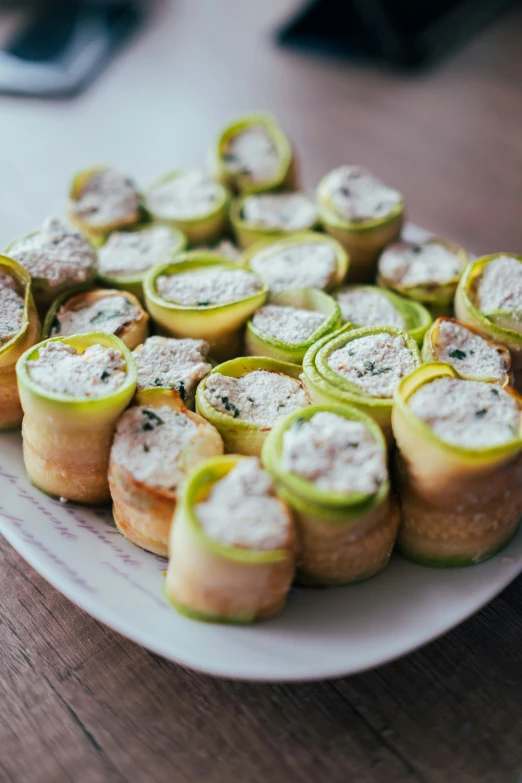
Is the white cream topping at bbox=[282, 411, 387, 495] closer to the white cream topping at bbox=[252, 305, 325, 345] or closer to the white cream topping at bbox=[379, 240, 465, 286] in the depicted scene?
the white cream topping at bbox=[252, 305, 325, 345]

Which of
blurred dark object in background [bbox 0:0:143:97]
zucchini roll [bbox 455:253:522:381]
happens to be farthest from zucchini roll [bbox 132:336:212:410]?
blurred dark object in background [bbox 0:0:143:97]

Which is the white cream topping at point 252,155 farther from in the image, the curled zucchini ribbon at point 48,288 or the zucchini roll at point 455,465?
the zucchini roll at point 455,465

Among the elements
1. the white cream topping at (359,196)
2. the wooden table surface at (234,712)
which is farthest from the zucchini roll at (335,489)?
the white cream topping at (359,196)

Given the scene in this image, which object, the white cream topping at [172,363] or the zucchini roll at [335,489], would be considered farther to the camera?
the white cream topping at [172,363]

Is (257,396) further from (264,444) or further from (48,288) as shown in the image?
(48,288)

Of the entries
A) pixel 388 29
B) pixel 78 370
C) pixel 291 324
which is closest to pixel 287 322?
pixel 291 324

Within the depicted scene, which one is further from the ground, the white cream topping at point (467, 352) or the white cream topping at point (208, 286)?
the white cream topping at point (467, 352)

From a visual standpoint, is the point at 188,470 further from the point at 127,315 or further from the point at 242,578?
the point at 127,315
